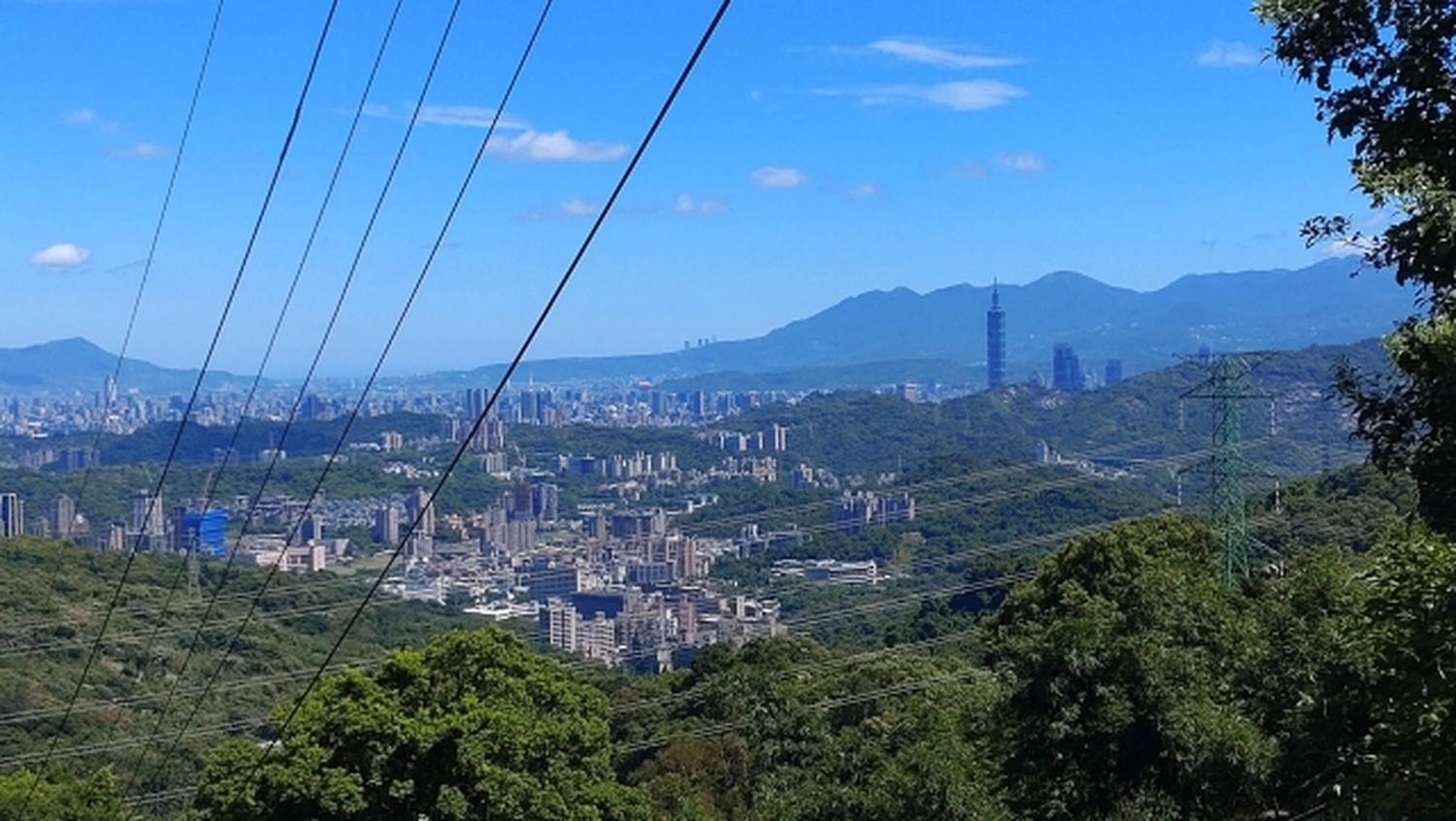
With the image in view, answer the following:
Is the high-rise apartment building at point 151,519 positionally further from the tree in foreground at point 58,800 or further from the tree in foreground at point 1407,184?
the tree in foreground at point 1407,184

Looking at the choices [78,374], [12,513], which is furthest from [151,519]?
[78,374]

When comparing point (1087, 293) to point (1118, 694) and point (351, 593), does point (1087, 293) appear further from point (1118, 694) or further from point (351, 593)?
point (1118, 694)

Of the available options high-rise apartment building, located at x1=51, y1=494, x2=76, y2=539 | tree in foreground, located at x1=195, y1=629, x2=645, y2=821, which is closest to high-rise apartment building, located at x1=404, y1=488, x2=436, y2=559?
high-rise apartment building, located at x1=51, y1=494, x2=76, y2=539

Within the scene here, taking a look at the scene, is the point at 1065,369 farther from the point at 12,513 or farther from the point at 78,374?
the point at 78,374

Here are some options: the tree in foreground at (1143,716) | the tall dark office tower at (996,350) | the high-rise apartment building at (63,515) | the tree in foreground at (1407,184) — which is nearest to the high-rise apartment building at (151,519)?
the high-rise apartment building at (63,515)

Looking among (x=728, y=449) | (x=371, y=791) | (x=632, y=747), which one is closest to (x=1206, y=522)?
(x=632, y=747)

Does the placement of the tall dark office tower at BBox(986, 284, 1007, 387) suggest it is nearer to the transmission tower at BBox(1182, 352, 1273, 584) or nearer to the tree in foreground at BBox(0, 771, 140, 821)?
the transmission tower at BBox(1182, 352, 1273, 584)
